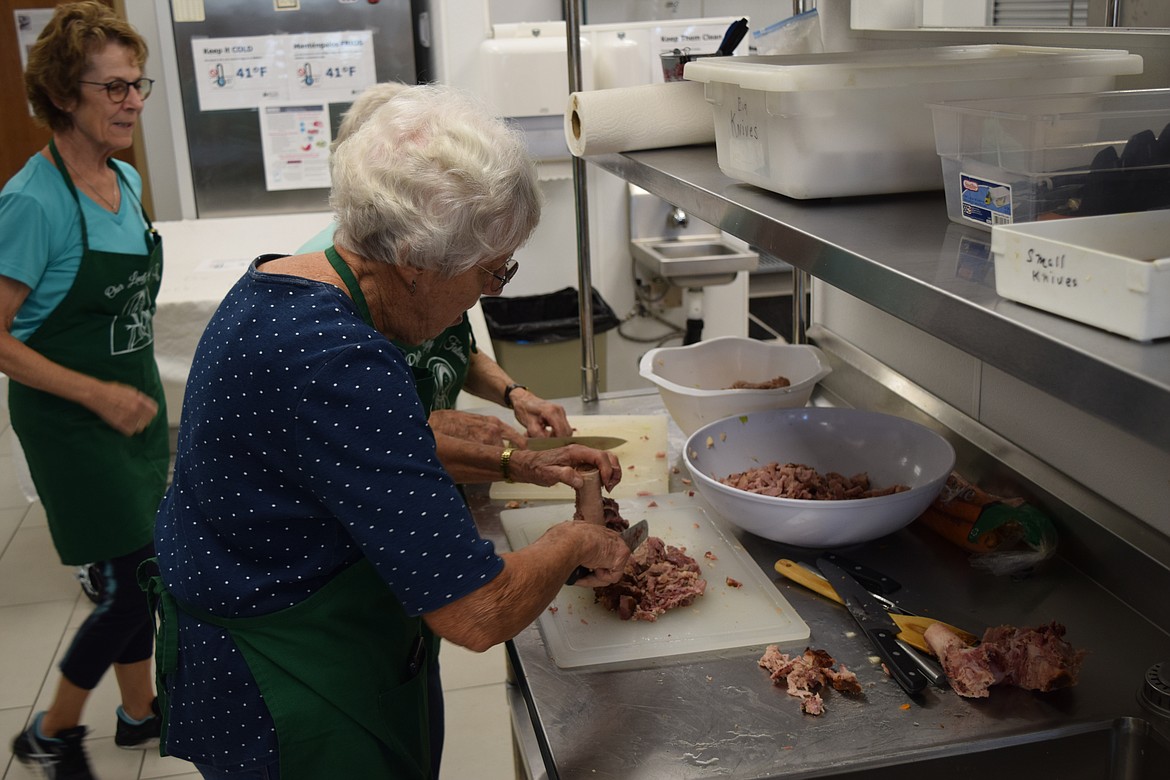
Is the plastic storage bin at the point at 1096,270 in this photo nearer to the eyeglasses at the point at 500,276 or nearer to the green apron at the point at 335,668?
the eyeglasses at the point at 500,276

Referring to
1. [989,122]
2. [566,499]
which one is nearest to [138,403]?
[566,499]

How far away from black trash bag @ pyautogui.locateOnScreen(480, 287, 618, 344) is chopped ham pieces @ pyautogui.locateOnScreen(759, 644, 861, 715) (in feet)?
9.25

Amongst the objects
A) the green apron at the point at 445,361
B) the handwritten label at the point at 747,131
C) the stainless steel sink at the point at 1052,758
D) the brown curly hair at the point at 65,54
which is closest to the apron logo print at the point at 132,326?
the brown curly hair at the point at 65,54

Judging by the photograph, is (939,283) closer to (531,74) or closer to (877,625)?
(877,625)

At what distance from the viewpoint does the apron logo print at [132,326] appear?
2.41 meters

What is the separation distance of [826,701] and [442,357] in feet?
3.42

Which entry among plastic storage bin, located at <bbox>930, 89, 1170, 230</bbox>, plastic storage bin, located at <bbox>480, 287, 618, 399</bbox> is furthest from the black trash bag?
plastic storage bin, located at <bbox>930, 89, 1170, 230</bbox>

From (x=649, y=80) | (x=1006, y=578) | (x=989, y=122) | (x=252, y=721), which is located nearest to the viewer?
(x=989, y=122)

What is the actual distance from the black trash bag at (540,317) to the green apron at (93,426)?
178cm

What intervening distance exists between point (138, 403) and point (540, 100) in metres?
2.15

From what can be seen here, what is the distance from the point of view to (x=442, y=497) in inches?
44.2

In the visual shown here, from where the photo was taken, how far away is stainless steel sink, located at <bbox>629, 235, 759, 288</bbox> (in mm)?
4004

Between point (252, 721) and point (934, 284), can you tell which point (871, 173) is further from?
point (252, 721)

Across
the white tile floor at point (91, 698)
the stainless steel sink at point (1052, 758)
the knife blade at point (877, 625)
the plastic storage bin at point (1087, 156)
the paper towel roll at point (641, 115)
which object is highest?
the paper towel roll at point (641, 115)
